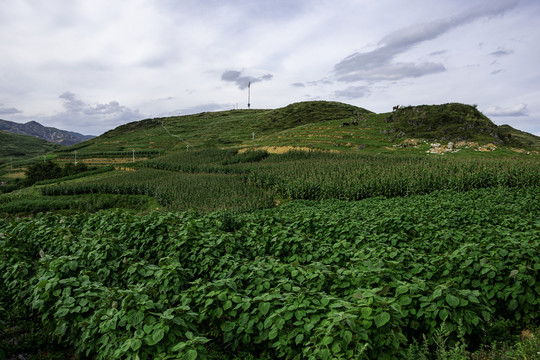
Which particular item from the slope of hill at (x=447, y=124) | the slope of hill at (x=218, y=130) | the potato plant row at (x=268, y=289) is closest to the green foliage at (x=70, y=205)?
the potato plant row at (x=268, y=289)

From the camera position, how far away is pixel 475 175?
19359 millimetres

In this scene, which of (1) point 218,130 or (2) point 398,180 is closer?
(2) point 398,180

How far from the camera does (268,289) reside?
4.89 meters

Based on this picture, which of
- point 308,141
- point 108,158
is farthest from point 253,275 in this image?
point 108,158

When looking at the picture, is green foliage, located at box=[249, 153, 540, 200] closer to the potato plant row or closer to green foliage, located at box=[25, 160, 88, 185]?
the potato plant row

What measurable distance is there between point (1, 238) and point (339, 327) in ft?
33.3

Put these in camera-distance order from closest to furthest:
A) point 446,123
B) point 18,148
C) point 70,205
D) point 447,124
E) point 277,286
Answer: point 277,286
point 70,205
point 447,124
point 446,123
point 18,148

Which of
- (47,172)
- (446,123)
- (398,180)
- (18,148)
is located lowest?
(47,172)

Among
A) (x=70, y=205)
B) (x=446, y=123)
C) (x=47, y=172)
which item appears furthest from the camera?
(x=47, y=172)

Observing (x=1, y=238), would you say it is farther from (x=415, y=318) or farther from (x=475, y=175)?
(x=475, y=175)

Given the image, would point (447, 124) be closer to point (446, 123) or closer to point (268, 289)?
point (446, 123)

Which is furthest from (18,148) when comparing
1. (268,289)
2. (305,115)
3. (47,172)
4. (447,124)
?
(268,289)

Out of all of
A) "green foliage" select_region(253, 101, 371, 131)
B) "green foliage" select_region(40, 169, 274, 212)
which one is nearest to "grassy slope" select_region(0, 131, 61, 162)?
"green foliage" select_region(253, 101, 371, 131)

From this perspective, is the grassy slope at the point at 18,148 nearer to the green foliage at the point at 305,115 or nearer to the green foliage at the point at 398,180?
the green foliage at the point at 305,115
